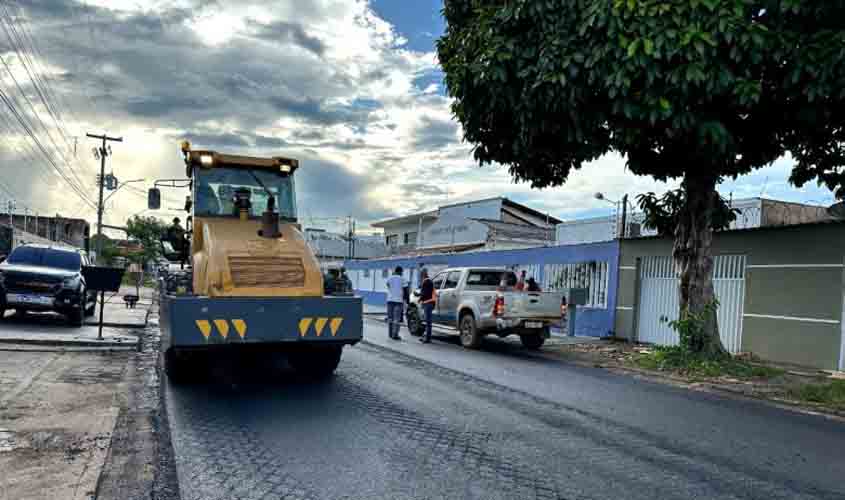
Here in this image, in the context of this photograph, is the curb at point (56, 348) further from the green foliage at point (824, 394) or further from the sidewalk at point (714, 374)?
the green foliage at point (824, 394)

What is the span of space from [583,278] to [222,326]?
548 inches

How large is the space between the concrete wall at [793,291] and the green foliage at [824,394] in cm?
242

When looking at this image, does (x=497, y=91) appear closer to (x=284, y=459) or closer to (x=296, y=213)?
(x=296, y=213)

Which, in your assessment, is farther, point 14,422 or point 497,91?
point 497,91

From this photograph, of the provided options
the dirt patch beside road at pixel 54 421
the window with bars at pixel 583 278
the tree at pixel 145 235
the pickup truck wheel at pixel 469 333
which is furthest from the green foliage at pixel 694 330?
the tree at pixel 145 235

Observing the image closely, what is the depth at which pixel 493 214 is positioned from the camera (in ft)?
155

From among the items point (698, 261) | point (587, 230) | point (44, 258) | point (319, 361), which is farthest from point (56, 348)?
point (587, 230)

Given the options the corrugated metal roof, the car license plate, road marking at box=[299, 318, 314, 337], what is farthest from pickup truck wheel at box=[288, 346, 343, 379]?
the corrugated metal roof

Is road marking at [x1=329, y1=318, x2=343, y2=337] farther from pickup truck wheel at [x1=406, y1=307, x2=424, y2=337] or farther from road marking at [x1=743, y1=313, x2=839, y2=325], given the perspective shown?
road marking at [x1=743, y1=313, x2=839, y2=325]

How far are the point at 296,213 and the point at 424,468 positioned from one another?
5.55 meters

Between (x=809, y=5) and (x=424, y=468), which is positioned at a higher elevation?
(x=809, y=5)

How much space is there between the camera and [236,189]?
31.3 ft

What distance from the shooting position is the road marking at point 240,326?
7.79 metres

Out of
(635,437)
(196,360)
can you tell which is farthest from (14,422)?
(635,437)
